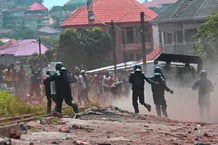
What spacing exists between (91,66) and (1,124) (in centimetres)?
5733

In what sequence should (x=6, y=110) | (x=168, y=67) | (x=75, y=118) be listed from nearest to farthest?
1. (x=75, y=118)
2. (x=6, y=110)
3. (x=168, y=67)

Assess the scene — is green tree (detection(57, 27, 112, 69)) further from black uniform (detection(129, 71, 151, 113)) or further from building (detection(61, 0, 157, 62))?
black uniform (detection(129, 71, 151, 113))

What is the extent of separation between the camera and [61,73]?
776 inches

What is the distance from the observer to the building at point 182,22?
→ 198 ft

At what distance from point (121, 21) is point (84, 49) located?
56.8ft

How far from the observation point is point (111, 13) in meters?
93.3

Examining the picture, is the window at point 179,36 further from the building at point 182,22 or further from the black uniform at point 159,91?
the black uniform at point 159,91

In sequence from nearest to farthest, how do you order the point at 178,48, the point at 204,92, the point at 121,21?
the point at 204,92 → the point at 178,48 → the point at 121,21

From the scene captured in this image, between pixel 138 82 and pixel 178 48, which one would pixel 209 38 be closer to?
pixel 178 48

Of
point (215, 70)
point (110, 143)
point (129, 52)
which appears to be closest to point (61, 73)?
point (110, 143)

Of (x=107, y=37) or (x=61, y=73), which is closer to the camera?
(x=61, y=73)

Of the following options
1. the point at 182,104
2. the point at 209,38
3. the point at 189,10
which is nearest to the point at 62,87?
the point at 182,104

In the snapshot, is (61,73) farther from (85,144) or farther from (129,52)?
(129,52)

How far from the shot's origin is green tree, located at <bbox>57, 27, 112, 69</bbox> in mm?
71812
